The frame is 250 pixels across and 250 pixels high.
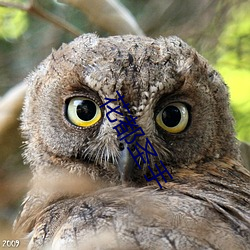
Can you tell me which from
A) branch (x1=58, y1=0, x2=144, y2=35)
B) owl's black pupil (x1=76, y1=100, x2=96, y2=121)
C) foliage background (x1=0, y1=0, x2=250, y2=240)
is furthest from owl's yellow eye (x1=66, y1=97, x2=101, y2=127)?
branch (x1=58, y1=0, x2=144, y2=35)

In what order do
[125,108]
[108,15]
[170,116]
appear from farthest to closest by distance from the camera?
[108,15] → [170,116] → [125,108]

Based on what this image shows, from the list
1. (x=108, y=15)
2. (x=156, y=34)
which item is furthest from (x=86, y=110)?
(x=156, y=34)

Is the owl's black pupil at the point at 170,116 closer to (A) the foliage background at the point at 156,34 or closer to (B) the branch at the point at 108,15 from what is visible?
(A) the foliage background at the point at 156,34

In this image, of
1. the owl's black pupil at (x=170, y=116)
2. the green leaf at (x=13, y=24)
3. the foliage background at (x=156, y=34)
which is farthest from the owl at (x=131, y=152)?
the green leaf at (x=13, y=24)

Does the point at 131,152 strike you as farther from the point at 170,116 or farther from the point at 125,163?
the point at 170,116

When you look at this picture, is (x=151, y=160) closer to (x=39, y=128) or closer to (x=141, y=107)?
(x=141, y=107)

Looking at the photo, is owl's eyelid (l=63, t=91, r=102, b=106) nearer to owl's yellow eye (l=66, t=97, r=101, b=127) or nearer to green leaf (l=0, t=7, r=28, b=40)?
owl's yellow eye (l=66, t=97, r=101, b=127)

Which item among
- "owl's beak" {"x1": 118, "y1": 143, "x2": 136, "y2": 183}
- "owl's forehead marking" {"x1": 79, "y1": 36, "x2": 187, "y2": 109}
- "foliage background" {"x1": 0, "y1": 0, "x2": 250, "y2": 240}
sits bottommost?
"owl's beak" {"x1": 118, "y1": 143, "x2": 136, "y2": 183}

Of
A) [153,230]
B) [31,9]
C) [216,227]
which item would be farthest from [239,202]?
[31,9]
